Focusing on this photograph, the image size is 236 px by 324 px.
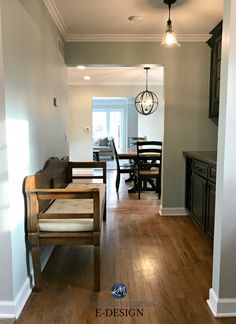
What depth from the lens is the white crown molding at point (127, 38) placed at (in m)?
3.79

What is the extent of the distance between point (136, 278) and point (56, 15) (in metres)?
2.75

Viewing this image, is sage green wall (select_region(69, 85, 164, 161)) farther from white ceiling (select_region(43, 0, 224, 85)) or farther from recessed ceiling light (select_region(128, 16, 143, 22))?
recessed ceiling light (select_region(128, 16, 143, 22))

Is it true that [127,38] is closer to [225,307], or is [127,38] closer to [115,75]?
[115,75]

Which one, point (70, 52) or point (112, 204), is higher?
point (70, 52)

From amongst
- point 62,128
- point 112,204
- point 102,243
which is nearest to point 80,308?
point 102,243

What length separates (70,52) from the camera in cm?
392

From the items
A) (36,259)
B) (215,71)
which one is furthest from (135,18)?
(36,259)

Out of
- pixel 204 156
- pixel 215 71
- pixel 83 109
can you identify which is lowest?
pixel 204 156

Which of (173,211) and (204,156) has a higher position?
(204,156)

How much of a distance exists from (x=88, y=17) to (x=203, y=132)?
2101 mm

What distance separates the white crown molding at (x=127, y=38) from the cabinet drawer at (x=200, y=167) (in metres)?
1.65

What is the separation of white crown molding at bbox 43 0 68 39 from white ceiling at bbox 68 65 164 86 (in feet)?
7.51

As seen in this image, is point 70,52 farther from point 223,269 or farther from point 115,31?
point 223,269

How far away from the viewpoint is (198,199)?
341 cm
